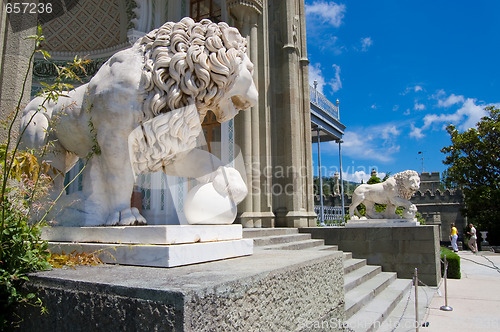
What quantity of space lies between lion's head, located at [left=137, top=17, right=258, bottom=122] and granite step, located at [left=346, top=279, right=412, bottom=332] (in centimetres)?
267

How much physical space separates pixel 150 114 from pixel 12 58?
312cm

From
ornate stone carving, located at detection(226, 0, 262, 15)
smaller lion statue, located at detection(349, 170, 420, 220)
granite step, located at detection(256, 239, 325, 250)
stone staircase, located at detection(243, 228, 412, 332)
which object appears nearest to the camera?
stone staircase, located at detection(243, 228, 412, 332)

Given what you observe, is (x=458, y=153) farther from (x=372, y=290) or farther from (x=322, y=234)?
(x=372, y=290)

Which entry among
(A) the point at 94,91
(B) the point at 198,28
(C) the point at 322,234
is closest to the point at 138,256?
(A) the point at 94,91

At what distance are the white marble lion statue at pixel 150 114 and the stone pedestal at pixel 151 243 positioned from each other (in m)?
0.11

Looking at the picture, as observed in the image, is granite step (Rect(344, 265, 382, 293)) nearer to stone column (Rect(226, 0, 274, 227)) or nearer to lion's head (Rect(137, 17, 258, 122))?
stone column (Rect(226, 0, 274, 227))

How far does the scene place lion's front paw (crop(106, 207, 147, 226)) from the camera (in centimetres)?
200

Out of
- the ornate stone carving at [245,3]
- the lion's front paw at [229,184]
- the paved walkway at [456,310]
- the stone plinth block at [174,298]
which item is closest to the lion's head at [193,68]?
the lion's front paw at [229,184]

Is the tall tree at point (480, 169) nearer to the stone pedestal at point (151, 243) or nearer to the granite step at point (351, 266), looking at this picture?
the granite step at point (351, 266)

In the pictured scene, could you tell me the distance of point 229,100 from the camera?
2334 millimetres

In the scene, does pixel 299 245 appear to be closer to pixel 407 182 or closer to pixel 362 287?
pixel 362 287

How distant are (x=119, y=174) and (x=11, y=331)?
906mm

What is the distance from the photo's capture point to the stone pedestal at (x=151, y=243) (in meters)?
1.69

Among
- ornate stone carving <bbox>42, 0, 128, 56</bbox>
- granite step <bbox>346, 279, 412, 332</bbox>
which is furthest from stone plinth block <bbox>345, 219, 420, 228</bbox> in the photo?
ornate stone carving <bbox>42, 0, 128, 56</bbox>
